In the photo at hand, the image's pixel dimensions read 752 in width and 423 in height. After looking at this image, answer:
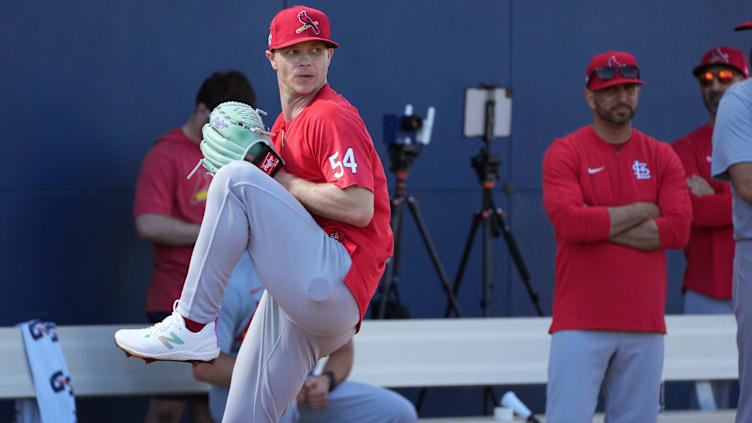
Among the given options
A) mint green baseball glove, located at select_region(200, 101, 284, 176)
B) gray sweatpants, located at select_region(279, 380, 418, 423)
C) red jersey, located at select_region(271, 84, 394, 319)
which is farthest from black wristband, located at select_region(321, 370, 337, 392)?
mint green baseball glove, located at select_region(200, 101, 284, 176)

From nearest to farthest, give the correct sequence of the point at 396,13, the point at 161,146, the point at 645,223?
the point at 645,223
the point at 161,146
the point at 396,13

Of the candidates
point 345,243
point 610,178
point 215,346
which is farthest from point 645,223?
point 215,346

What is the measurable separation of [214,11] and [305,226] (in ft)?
11.1

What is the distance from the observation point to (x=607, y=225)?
3865 mm

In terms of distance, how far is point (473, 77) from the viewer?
19.9 feet

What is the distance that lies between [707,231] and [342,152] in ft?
9.43

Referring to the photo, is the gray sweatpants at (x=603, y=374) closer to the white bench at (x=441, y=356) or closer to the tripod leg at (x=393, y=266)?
the white bench at (x=441, y=356)

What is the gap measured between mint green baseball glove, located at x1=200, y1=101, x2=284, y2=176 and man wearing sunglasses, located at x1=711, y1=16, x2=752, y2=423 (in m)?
1.85

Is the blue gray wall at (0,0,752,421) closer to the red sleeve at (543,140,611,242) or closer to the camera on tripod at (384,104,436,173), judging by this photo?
the camera on tripod at (384,104,436,173)

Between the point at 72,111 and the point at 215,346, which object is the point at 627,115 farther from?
the point at 72,111

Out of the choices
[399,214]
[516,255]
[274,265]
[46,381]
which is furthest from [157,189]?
[274,265]

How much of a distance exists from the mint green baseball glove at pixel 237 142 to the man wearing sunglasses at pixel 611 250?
1.66 m

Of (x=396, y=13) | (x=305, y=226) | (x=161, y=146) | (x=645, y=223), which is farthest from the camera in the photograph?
(x=396, y=13)

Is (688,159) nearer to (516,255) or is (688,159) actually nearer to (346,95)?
(516,255)
